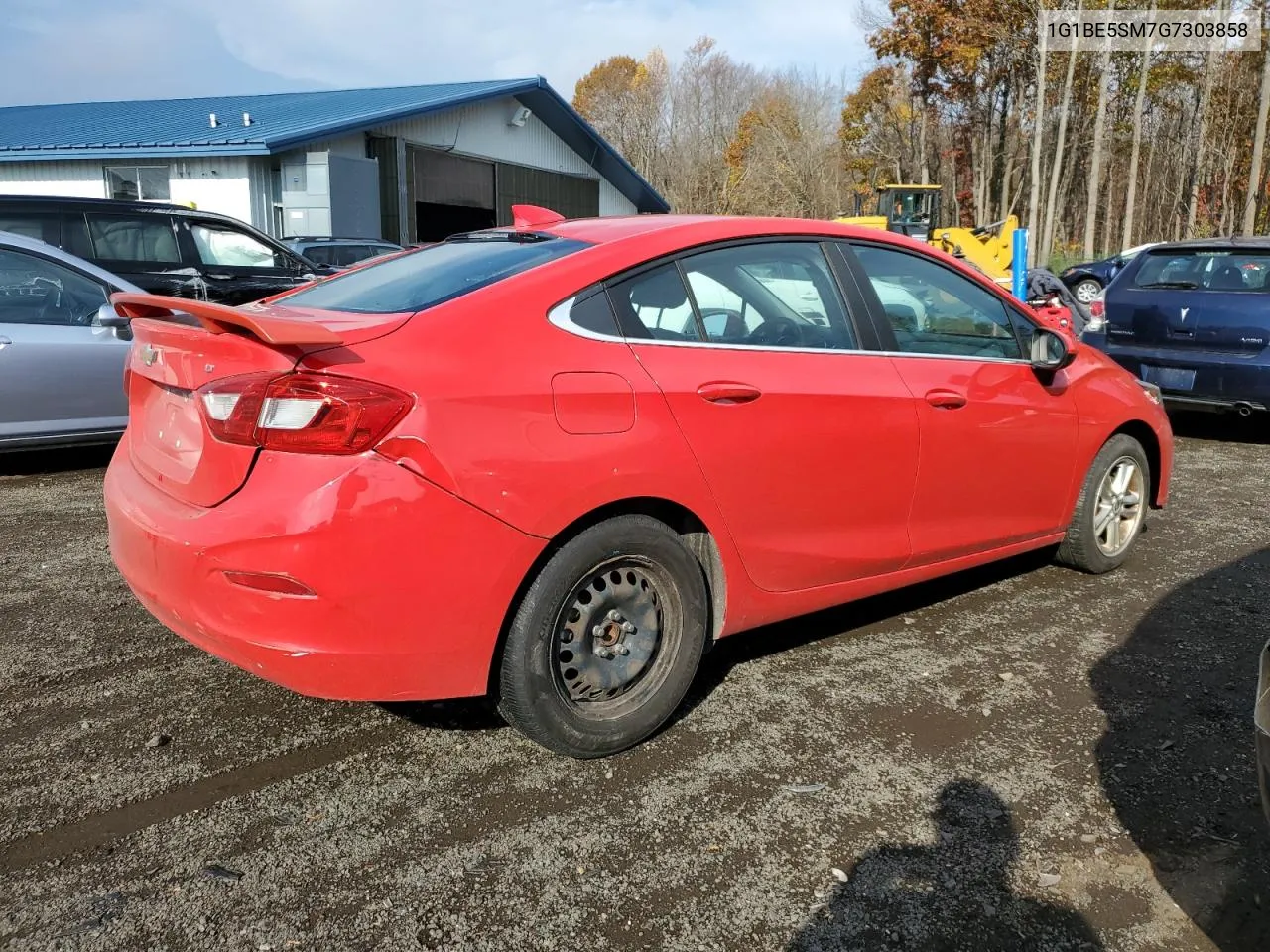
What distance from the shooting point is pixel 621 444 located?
2795 millimetres

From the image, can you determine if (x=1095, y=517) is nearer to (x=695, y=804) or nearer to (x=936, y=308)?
(x=936, y=308)

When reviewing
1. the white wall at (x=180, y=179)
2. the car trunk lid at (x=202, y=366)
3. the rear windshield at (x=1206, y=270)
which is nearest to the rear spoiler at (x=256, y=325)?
the car trunk lid at (x=202, y=366)

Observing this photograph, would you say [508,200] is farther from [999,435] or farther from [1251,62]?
[1251,62]

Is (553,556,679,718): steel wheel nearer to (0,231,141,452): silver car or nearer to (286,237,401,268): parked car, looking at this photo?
(0,231,141,452): silver car

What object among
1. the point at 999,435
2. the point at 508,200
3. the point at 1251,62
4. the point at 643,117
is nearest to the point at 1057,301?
the point at 999,435

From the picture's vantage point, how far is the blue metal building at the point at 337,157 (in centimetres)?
1955

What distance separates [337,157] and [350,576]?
19.1 metres

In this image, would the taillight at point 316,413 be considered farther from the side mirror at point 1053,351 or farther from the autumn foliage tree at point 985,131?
the autumn foliage tree at point 985,131

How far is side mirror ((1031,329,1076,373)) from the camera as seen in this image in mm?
4160

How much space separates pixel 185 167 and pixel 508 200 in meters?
9.32

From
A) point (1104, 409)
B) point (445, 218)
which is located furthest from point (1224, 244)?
point (445, 218)

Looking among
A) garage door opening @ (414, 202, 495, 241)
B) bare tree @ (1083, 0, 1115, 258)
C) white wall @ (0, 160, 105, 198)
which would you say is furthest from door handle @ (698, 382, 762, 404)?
bare tree @ (1083, 0, 1115, 258)

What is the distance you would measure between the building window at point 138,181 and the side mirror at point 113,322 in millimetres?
15887

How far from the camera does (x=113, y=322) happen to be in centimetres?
617
